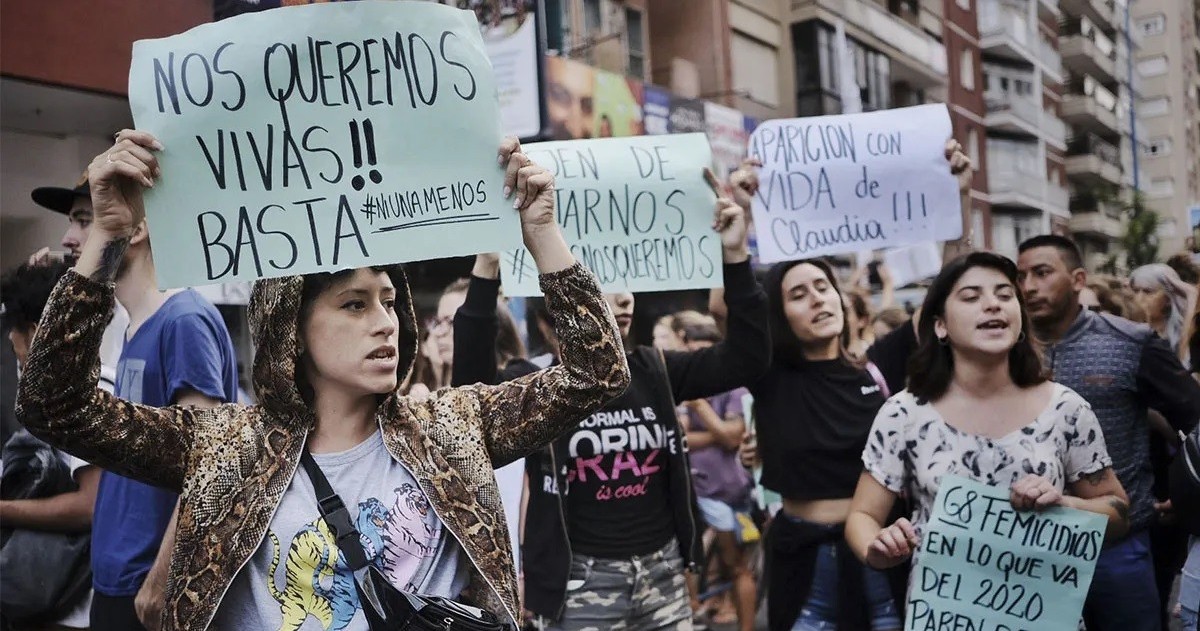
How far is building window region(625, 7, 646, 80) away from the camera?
720 inches

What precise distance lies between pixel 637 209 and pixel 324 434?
77.3 inches

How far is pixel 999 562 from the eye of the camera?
3.24 m

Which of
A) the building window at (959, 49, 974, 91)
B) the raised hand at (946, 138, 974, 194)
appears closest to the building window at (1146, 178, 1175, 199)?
the building window at (959, 49, 974, 91)

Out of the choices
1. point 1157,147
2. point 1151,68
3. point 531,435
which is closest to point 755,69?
point 1157,147

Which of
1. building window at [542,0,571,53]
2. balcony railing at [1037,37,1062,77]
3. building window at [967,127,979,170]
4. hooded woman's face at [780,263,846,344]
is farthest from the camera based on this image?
building window at [967,127,979,170]

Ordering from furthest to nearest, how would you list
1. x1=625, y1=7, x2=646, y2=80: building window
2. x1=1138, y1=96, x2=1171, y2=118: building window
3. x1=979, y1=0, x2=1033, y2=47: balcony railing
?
x1=625, y1=7, x2=646, y2=80: building window < x1=1138, y1=96, x2=1171, y2=118: building window < x1=979, y1=0, x2=1033, y2=47: balcony railing

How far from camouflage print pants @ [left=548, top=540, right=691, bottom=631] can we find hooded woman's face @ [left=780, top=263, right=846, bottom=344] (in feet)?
3.41

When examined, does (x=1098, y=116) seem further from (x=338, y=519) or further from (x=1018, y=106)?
(x=338, y=519)

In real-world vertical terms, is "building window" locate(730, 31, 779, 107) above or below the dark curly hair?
above

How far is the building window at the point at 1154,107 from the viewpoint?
12812 millimetres

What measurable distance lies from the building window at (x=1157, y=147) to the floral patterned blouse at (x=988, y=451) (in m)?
10.3

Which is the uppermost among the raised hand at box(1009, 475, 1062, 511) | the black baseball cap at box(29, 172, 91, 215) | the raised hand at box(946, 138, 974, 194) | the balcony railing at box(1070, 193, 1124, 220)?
the balcony railing at box(1070, 193, 1124, 220)

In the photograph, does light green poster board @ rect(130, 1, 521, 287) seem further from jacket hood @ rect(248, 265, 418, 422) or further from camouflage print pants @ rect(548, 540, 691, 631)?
camouflage print pants @ rect(548, 540, 691, 631)

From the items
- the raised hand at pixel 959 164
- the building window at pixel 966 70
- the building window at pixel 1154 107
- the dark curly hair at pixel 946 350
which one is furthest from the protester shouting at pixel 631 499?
the building window at pixel 966 70
